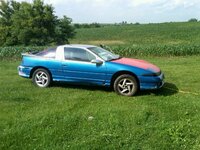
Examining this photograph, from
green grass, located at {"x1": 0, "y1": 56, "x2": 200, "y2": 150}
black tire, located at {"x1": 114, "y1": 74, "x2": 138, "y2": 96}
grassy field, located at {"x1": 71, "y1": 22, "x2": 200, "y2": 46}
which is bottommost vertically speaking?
green grass, located at {"x1": 0, "y1": 56, "x2": 200, "y2": 150}

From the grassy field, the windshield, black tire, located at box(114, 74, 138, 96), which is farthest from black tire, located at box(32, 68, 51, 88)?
the grassy field

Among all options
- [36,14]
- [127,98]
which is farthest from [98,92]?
[36,14]

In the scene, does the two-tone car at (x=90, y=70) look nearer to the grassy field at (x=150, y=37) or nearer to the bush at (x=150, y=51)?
the bush at (x=150, y=51)

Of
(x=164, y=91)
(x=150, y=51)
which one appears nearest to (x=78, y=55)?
(x=164, y=91)

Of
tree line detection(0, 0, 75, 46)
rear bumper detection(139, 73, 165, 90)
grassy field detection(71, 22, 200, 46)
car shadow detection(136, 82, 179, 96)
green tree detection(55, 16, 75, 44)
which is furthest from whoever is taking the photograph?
grassy field detection(71, 22, 200, 46)

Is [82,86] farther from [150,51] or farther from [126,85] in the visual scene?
[150,51]

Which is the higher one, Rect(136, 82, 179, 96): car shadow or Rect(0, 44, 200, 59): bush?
Rect(0, 44, 200, 59): bush

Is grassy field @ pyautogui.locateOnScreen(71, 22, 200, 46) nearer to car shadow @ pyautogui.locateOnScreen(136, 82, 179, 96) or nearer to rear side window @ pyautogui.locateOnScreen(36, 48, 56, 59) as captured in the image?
car shadow @ pyautogui.locateOnScreen(136, 82, 179, 96)

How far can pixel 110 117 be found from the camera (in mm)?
7043

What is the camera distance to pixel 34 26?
3114 cm

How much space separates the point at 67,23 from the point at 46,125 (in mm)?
27593

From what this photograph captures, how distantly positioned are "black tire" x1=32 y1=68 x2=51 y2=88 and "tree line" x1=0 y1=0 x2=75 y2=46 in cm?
2081

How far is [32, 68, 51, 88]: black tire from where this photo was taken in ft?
34.0

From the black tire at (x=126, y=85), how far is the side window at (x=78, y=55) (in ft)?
3.46
